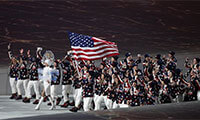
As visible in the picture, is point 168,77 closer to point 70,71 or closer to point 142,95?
point 142,95

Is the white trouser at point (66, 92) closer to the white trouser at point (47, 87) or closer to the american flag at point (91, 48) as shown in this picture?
the white trouser at point (47, 87)

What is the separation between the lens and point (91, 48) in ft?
38.1

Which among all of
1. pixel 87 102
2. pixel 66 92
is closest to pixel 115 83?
pixel 87 102

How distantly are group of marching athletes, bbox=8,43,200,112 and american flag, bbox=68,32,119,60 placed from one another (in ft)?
4.56

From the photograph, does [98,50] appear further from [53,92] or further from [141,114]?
[141,114]

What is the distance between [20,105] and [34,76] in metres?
1.47

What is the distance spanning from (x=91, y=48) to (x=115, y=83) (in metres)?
1.66

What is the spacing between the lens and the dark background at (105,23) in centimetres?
2047

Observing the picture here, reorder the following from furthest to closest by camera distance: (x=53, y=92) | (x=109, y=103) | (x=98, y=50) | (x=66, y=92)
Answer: (x=66, y=92) → (x=53, y=92) → (x=109, y=103) → (x=98, y=50)

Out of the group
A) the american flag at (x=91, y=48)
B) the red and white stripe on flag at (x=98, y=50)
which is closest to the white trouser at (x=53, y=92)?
the american flag at (x=91, y=48)

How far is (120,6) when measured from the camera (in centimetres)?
2041

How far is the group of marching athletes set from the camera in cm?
1263

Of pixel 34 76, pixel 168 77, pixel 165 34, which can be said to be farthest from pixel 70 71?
pixel 165 34

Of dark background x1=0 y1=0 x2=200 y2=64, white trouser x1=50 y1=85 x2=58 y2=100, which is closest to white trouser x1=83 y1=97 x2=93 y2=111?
white trouser x1=50 y1=85 x2=58 y2=100
